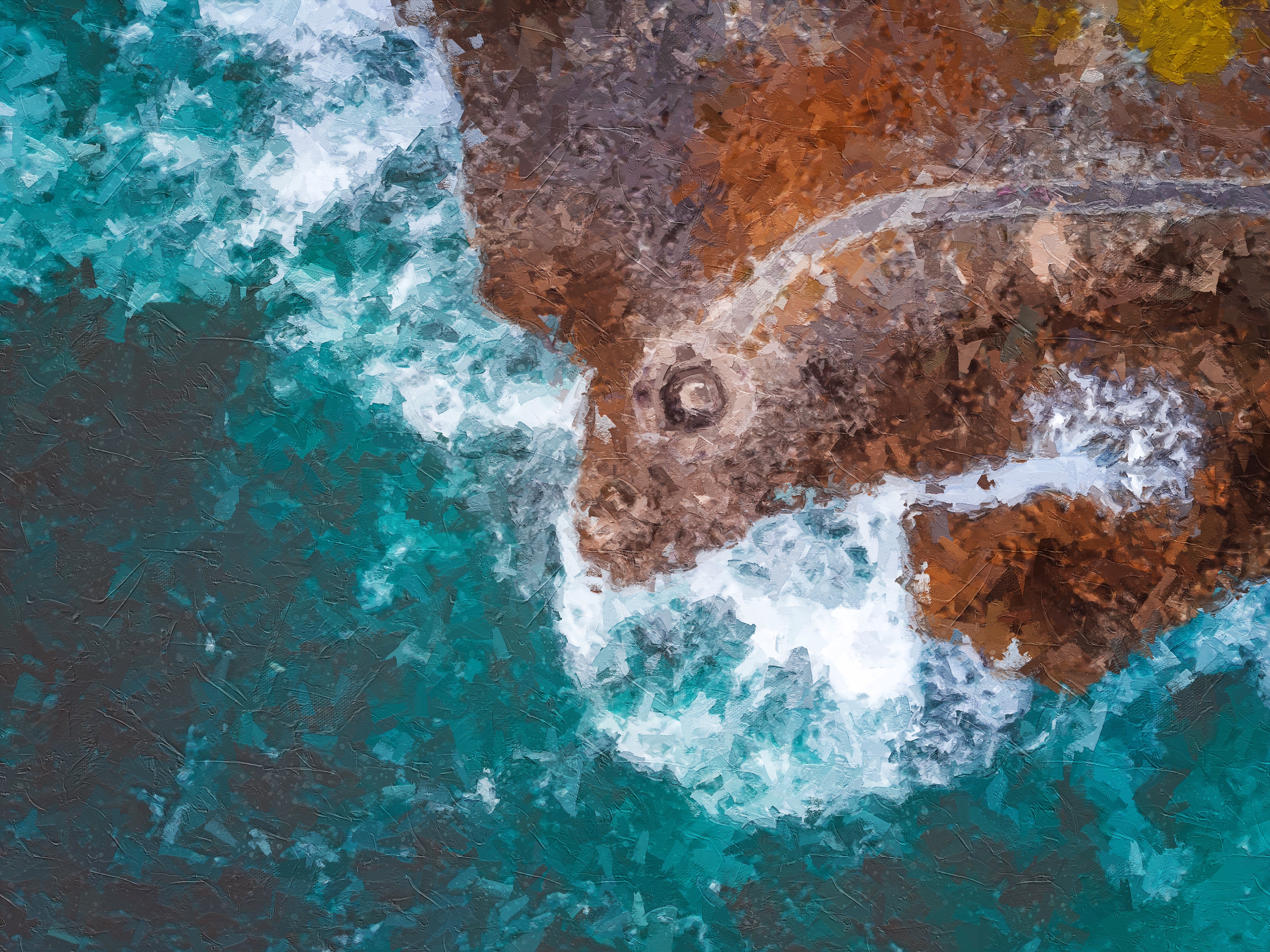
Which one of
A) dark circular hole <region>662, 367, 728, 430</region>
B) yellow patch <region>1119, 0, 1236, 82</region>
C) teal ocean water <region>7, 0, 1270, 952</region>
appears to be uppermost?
yellow patch <region>1119, 0, 1236, 82</region>

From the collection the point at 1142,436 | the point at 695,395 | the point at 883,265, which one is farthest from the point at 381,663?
the point at 1142,436

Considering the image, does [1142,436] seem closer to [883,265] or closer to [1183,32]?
[883,265]

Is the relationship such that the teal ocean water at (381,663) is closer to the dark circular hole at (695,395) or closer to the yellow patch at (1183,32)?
the dark circular hole at (695,395)

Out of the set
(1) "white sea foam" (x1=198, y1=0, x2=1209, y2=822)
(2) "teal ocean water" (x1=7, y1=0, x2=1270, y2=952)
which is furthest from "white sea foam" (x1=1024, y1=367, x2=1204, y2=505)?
(2) "teal ocean water" (x1=7, y1=0, x2=1270, y2=952)

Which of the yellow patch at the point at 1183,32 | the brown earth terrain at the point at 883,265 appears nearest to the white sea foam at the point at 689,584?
the brown earth terrain at the point at 883,265

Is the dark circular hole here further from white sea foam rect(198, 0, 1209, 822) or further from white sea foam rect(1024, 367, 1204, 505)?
white sea foam rect(1024, 367, 1204, 505)

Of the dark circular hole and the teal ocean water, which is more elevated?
the dark circular hole
